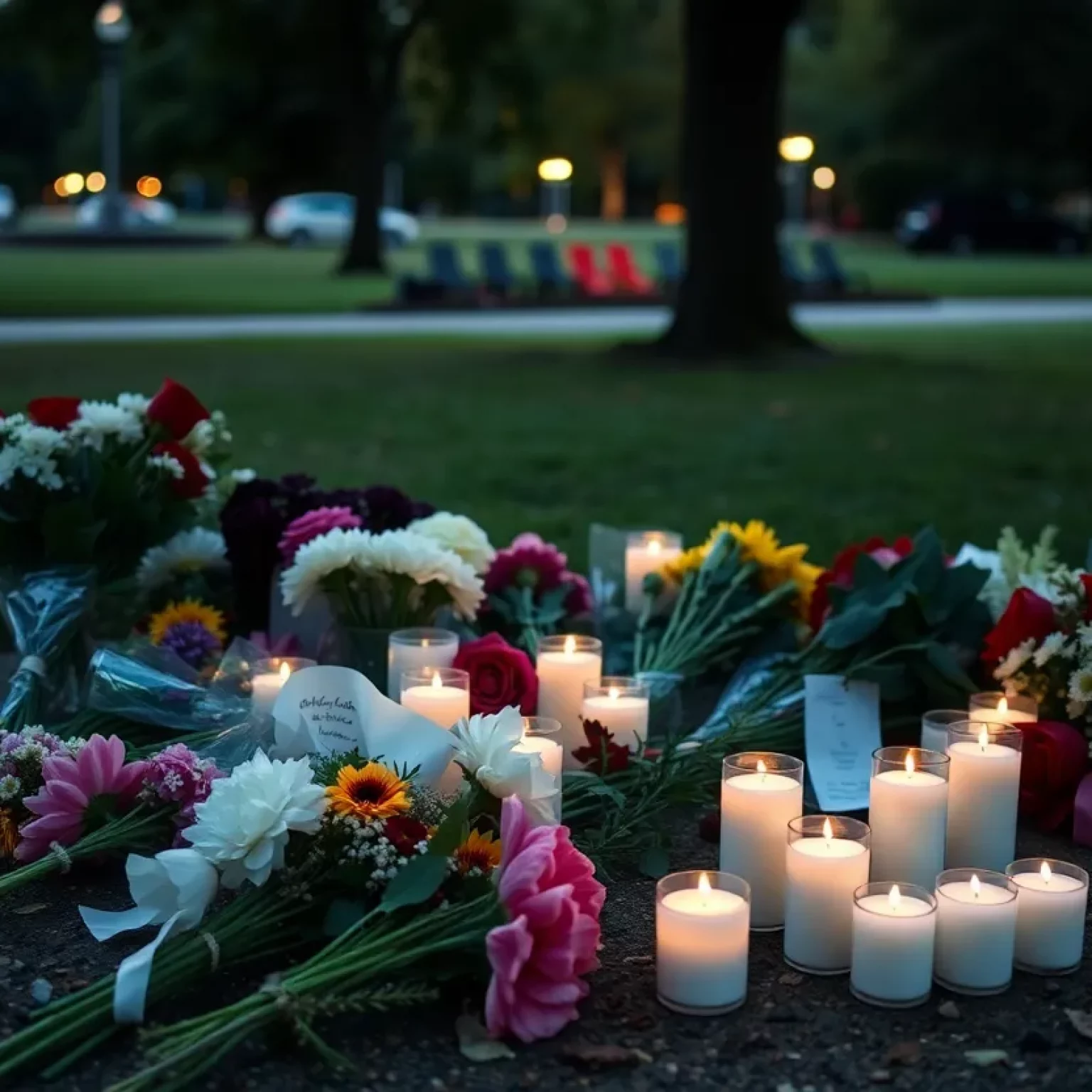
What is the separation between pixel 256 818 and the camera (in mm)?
2688

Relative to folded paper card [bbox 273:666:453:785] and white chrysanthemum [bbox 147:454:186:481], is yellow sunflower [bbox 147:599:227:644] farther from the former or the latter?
folded paper card [bbox 273:666:453:785]

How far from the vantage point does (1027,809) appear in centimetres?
372

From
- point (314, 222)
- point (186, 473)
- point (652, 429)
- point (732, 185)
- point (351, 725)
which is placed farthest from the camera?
point (314, 222)

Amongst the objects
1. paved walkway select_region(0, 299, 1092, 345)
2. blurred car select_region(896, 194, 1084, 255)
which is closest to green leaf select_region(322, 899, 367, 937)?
paved walkway select_region(0, 299, 1092, 345)

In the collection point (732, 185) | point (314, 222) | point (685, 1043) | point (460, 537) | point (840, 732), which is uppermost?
point (732, 185)

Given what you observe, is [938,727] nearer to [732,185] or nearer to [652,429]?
[652,429]

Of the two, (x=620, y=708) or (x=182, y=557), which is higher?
(x=182, y=557)

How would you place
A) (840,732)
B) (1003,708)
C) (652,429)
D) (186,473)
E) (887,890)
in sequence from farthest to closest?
1. (652,429)
2. (186,473)
3. (840,732)
4. (1003,708)
5. (887,890)

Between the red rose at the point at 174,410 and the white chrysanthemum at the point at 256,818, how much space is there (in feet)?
5.72

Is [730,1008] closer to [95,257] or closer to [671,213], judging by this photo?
[95,257]

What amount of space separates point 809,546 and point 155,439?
3.00 metres

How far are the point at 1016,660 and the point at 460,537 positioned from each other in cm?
132

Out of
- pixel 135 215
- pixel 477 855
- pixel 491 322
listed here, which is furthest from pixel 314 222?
pixel 477 855

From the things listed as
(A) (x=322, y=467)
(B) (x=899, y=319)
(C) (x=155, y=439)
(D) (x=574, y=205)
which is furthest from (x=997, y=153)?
(C) (x=155, y=439)
